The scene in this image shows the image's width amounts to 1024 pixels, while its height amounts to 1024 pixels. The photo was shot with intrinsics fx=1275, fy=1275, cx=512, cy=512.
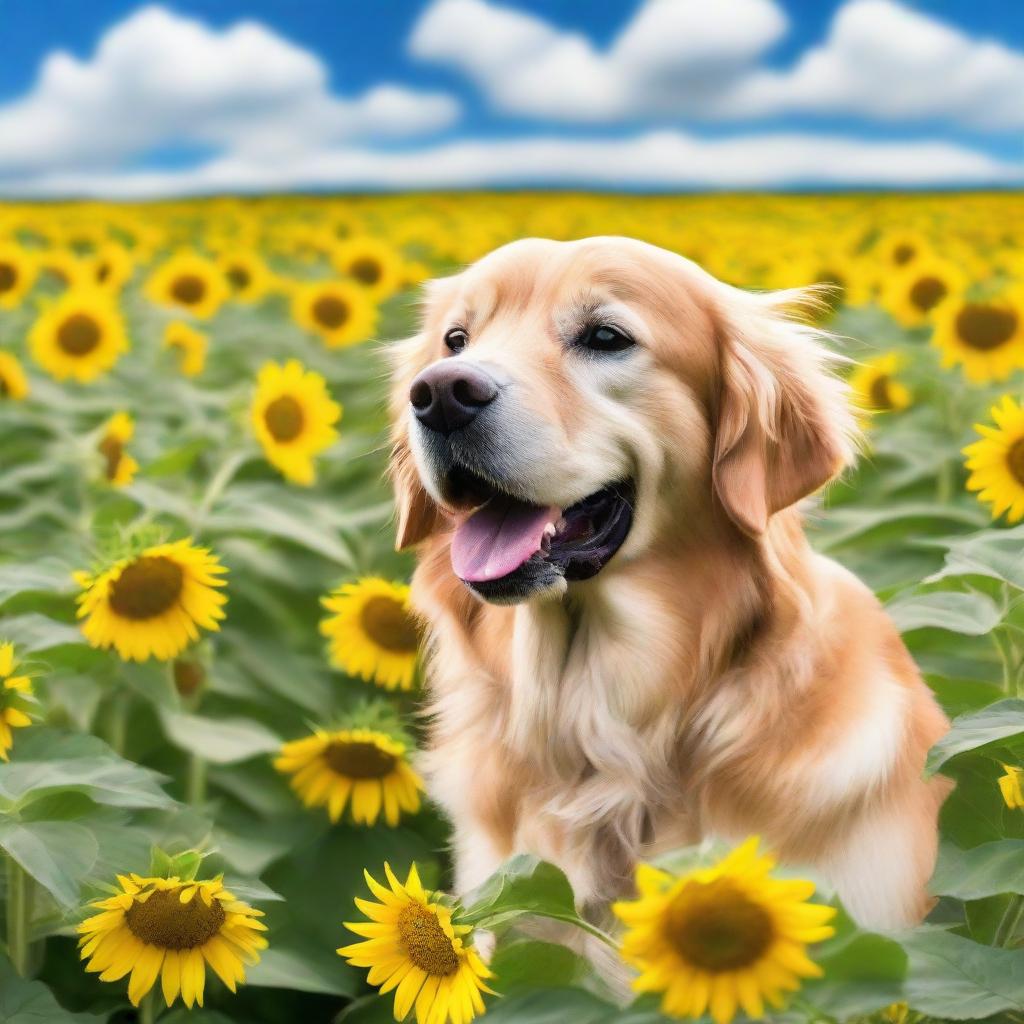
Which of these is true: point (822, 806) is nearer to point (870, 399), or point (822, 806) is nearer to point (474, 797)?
point (474, 797)

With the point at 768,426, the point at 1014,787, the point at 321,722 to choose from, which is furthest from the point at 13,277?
the point at 1014,787

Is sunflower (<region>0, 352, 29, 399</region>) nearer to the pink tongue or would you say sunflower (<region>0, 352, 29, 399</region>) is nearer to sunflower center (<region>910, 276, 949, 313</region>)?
the pink tongue

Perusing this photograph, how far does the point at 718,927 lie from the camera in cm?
161

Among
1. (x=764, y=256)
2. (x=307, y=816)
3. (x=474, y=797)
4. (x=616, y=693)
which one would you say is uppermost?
(x=764, y=256)

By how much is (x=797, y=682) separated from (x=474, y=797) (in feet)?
2.71

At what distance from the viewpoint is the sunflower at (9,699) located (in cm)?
252

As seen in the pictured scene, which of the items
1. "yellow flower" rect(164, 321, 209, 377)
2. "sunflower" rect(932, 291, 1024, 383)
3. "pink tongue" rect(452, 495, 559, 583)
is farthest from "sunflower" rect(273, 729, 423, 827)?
"yellow flower" rect(164, 321, 209, 377)

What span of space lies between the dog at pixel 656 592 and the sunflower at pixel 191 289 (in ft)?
12.8

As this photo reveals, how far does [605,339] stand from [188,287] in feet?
14.5

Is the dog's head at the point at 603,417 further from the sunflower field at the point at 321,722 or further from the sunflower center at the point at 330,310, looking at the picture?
the sunflower center at the point at 330,310

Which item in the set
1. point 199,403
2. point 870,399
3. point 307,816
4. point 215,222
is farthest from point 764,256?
point 215,222

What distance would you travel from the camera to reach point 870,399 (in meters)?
5.52

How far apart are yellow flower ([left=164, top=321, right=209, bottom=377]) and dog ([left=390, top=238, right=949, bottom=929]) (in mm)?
3501

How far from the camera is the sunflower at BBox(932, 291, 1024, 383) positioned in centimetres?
449
